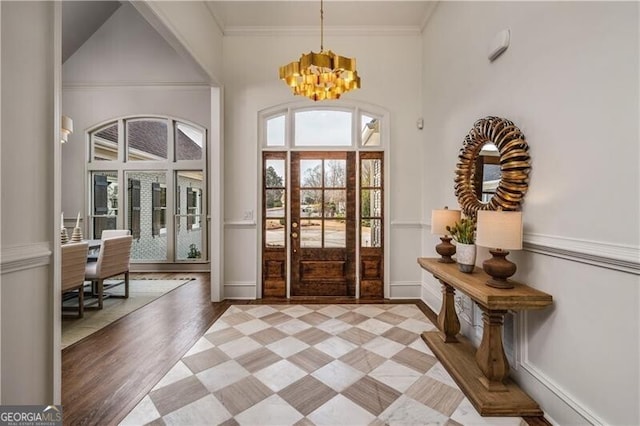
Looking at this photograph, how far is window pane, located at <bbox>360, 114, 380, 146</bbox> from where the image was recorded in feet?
13.0

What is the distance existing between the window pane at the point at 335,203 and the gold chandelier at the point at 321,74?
152cm

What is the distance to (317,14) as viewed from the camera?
11.9 feet

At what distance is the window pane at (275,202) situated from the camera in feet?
13.0

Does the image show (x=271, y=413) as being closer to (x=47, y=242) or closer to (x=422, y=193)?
(x=47, y=242)

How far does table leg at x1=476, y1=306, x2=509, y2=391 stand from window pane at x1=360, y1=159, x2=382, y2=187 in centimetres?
238

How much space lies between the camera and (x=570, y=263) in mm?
1587

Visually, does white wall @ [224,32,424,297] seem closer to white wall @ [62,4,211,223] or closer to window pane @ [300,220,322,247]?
window pane @ [300,220,322,247]

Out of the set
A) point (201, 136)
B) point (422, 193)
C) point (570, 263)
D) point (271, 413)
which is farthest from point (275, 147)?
point (570, 263)

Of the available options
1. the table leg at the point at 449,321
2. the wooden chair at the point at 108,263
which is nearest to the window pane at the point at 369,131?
the table leg at the point at 449,321

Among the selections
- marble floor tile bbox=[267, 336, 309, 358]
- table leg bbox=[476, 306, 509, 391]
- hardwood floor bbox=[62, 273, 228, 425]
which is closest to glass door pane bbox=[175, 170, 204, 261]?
hardwood floor bbox=[62, 273, 228, 425]

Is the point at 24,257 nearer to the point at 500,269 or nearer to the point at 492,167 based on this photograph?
the point at 500,269

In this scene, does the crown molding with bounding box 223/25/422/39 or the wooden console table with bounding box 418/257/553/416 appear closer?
the wooden console table with bounding box 418/257/553/416

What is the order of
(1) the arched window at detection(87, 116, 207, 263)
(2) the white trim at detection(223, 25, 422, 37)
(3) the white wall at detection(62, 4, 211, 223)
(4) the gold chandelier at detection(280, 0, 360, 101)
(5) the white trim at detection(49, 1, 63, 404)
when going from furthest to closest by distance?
1. (1) the arched window at detection(87, 116, 207, 263)
2. (3) the white wall at detection(62, 4, 211, 223)
3. (2) the white trim at detection(223, 25, 422, 37)
4. (4) the gold chandelier at detection(280, 0, 360, 101)
5. (5) the white trim at detection(49, 1, 63, 404)

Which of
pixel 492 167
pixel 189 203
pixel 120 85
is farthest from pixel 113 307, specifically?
pixel 492 167
